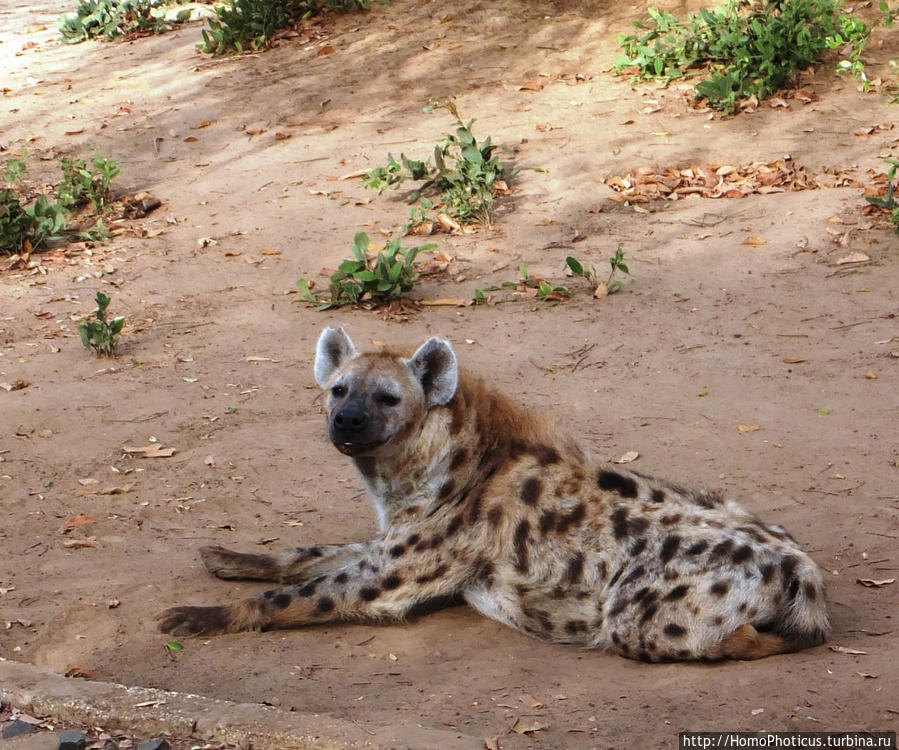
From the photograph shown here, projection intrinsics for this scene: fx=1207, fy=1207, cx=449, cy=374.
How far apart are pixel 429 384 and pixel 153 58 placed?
870cm

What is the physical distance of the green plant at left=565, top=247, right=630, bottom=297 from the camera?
6621 mm

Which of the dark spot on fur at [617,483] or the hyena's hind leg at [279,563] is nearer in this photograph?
the dark spot on fur at [617,483]

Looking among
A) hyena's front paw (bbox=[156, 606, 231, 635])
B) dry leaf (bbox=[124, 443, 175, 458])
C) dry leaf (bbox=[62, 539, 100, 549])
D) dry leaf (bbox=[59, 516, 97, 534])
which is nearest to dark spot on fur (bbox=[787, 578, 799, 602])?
hyena's front paw (bbox=[156, 606, 231, 635])

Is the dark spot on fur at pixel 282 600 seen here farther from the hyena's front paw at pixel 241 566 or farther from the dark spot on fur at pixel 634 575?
the dark spot on fur at pixel 634 575

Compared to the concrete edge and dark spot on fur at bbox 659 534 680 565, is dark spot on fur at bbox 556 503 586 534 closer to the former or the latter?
dark spot on fur at bbox 659 534 680 565

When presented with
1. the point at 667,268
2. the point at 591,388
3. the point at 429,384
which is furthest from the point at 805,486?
the point at 667,268

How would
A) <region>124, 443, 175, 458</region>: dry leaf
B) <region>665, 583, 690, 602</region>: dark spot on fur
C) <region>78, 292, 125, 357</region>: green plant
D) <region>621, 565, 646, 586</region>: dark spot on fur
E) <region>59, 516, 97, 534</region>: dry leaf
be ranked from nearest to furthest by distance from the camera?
<region>665, 583, 690, 602</region>: dark spot on fur, <region>621, 565, 646, 586</region>: dark spot on fur, <region>59, 516, 97, 534</region>: dry leaf, <region>124, 443, 175, 458</region>: dry leaf, <region>78, 292, 125, 357</region>: green plant

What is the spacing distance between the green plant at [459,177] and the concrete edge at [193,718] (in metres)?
4.99

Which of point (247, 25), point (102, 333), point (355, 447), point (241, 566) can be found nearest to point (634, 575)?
point (355, 447)

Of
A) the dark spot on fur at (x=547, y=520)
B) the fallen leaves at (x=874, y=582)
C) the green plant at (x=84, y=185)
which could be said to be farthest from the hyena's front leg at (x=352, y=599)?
the green plant at (x=84, y=185)

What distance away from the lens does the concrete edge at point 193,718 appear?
295 cm

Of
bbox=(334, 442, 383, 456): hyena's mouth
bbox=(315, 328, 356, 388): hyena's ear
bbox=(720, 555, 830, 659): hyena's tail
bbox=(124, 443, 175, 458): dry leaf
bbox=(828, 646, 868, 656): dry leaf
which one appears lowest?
bbox=(828, 646, 868, 656): dry leaf

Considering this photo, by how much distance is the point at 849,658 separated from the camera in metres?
3.39

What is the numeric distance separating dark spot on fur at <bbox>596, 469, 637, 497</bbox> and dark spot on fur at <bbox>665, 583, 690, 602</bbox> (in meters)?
0.38
